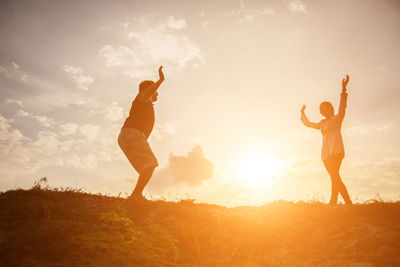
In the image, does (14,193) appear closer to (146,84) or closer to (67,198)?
(67,198)

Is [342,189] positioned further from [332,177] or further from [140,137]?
[140,137]

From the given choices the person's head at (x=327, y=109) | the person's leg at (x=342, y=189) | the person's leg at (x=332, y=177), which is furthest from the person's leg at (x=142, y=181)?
the person's head at (x=327, y=109)

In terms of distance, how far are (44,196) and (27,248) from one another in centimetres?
254

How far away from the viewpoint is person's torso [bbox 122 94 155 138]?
6039 mm

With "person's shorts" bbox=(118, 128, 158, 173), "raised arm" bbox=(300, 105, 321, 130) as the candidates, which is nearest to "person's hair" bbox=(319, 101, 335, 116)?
"raised arm" bbox=(300, 105, 321, 130)

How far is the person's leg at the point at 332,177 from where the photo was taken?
6.54 metres

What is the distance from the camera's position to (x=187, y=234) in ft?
15.0

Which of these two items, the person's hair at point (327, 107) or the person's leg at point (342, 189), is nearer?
the person's leg at point (342, 189)

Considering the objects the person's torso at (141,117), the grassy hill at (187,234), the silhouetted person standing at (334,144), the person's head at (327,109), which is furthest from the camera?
the person's head at (327,109)

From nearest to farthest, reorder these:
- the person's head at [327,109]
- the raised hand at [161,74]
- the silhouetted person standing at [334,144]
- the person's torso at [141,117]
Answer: the raised hand at [161,74], the person's torso at [141,117], the silhouetted person standing at [334,144], the person's head at [327,109]

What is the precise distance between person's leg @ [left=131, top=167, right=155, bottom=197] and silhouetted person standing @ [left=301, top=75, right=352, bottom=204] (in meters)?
4.23

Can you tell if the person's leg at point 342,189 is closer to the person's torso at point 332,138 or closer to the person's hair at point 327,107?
the person's torso at point 332,138

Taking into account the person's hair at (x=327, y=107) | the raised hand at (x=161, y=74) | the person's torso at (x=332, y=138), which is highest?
the person's hair at (x=327, y=107)

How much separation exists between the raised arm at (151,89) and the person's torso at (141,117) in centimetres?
22
